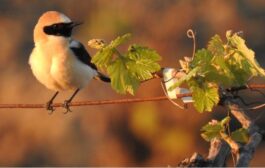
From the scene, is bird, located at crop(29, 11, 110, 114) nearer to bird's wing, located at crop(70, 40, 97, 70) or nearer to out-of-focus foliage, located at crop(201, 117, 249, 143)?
bird's wing, located at crop(70, 40, 97, 70)

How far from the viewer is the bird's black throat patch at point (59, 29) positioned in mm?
6328

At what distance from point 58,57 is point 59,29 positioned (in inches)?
14.4

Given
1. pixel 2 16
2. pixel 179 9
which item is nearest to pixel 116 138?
pixel 179 9

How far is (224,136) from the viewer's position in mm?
3379

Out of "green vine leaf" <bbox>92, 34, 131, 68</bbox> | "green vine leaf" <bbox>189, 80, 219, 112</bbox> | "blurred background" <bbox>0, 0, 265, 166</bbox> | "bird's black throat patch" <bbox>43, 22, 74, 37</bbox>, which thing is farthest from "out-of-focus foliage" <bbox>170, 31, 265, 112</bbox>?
"blurred background" <bbox>0, 0, 265, 166</bbox>

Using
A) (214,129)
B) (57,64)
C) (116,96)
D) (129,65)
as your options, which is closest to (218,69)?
(214,129)

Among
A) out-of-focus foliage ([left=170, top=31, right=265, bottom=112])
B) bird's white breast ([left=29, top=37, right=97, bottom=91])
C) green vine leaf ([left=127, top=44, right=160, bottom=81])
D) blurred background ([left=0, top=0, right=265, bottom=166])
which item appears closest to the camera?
out-of-focus foliage ([left=170, top=31, right=265, bottom=112])

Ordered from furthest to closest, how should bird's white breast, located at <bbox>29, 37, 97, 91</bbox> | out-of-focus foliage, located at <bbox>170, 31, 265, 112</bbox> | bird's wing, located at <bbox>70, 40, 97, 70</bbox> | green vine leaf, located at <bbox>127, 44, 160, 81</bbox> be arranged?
1. bird's wing, located at <bbox>70, 40, 97, 70</bbox>
2. bird's white breast, located at <bbox>29, 37, 97, 91</bbox>
3. green vine leaf, located at <bbox>127, 44, 160, 81</bbox>
4. out-of-focus foliage, located at <bbox>170, 31, 265, 112</bbox>

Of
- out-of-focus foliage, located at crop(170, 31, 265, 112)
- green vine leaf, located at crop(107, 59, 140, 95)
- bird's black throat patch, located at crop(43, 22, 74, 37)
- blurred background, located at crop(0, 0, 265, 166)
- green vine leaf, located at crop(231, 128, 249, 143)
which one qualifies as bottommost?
blurred background, located at crop(0, 0, 265, 166)

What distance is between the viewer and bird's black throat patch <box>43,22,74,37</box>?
20.8 feet

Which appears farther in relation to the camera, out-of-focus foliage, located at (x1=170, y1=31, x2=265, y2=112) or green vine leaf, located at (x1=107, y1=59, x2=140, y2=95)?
green vine leaf, located at (x1=107, y1=59, x2=140, y2=95)

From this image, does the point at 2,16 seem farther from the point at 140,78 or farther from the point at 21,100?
the point at 140,78

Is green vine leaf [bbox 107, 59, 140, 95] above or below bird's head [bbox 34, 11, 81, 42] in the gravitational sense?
above

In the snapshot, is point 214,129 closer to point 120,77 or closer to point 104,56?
point 120,77
